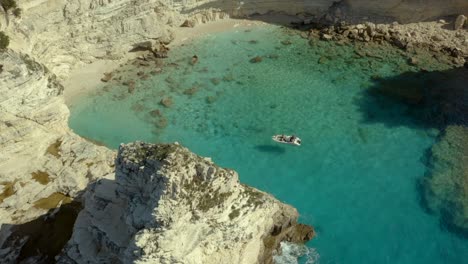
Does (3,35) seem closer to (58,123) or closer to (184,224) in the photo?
(58,123)

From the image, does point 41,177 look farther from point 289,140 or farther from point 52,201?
point 289,140

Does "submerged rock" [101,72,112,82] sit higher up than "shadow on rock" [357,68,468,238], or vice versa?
"submerged rock" [101,72,112,82]

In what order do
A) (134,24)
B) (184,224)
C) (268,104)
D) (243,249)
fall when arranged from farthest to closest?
(134,24)
(268,104)
(243,249)
(184,224)

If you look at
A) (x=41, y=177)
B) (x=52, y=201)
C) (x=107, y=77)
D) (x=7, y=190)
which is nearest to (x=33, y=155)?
(x=41, y=177)

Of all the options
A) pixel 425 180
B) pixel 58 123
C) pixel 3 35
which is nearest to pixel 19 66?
pixel 3 35

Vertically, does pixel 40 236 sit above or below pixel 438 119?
above

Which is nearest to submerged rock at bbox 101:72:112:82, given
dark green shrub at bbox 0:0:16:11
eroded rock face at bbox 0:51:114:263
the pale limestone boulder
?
eroded rock face at bbox 0:51:114:263

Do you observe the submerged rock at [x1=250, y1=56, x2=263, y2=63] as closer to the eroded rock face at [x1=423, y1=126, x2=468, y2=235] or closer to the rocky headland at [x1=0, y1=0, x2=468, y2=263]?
the rocky headland at [x1=0, y1=0, x2=468, y2=263]
